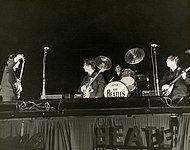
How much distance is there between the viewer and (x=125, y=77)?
17.1ft

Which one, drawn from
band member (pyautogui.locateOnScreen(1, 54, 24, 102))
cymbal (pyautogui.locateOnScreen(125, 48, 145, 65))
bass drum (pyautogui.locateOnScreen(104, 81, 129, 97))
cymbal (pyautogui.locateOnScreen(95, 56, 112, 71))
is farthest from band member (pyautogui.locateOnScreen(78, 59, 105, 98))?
band member (pyautogui.locateOnScreen(1, 54, 24, 102))

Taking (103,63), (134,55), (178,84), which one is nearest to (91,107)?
(178,84)

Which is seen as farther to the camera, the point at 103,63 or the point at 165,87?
the point at 103,63

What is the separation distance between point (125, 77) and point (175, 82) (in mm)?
999

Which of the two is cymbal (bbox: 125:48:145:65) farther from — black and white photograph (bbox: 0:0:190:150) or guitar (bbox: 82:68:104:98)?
guitar (bbox: 82:68:104:98)

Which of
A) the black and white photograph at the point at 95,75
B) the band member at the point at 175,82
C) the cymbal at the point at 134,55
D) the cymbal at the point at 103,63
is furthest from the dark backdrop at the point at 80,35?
the band member at the point at 175,82

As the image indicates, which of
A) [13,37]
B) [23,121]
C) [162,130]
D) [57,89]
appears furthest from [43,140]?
[13,37]

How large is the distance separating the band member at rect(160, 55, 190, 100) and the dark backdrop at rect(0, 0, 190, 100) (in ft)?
3.97

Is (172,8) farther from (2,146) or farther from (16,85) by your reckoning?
(2,146)

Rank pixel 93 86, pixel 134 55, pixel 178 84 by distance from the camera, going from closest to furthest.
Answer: pixel 178 84
pixel 93 86
pixel 134 55

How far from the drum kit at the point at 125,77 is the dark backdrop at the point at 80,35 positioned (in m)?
0.47

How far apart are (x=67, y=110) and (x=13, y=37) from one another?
6.96ft

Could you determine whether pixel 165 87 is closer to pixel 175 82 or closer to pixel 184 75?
pixel 175 82

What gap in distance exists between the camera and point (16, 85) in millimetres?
4750
